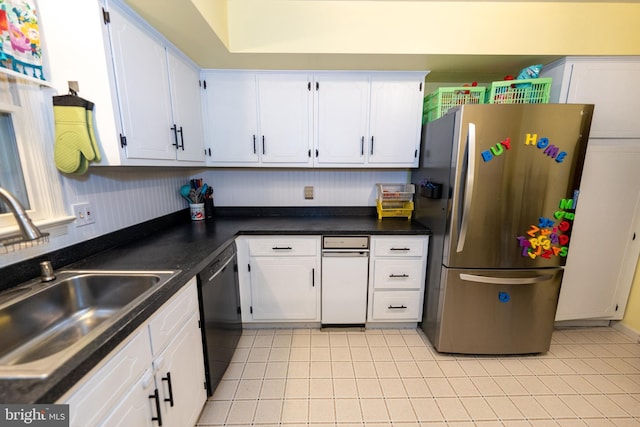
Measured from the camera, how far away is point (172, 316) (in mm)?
1094

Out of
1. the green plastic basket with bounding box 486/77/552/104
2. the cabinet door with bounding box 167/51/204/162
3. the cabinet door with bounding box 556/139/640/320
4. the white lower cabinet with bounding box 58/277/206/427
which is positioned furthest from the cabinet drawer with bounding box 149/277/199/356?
the cabinet door with bounding box 556/139/640/320

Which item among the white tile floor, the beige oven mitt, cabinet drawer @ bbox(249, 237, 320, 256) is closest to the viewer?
the beige oven mitt

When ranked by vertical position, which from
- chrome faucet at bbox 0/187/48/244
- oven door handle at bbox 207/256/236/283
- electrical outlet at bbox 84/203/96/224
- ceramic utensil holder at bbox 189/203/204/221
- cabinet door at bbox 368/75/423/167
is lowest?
oven door handle at bbox 207/256/236/283

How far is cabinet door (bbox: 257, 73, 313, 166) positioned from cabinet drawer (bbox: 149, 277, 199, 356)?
1272 mm

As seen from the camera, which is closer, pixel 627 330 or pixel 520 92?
pixel 520 92

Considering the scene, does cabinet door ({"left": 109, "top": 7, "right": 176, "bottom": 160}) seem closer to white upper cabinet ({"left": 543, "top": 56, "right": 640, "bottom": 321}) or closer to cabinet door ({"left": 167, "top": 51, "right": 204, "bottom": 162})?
cabinet door ({"left": 167, "top": 51, "right": 204, "bottom": 162})

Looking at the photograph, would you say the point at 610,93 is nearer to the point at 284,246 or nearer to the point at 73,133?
the point at 284,246

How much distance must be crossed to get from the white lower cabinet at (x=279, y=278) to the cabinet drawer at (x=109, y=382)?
1106 mm

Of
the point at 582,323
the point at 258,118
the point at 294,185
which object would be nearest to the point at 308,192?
the point at 294,185

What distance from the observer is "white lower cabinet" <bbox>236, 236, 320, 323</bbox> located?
2027 mm

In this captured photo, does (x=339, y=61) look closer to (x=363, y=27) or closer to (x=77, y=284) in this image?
(x=363, y=27)

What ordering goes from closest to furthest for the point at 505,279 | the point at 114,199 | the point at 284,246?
1. the point at 114,199
2. the point at 505,279
3. the point at 284,246

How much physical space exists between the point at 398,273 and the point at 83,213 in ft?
6.79

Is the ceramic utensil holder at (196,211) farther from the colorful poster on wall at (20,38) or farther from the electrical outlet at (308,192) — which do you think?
the colorful poster on wall at (20,38)
